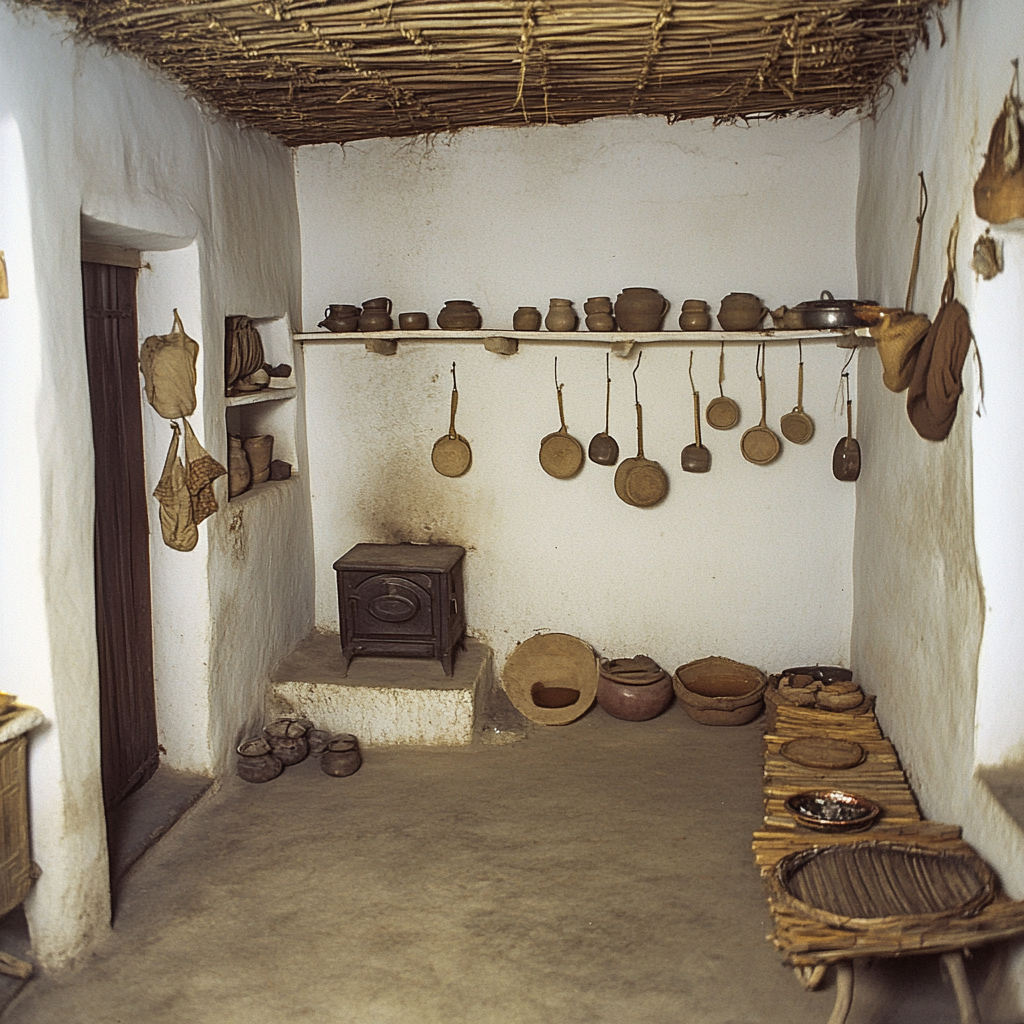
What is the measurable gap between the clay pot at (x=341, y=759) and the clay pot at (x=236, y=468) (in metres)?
1.27

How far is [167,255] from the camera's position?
4234 mm

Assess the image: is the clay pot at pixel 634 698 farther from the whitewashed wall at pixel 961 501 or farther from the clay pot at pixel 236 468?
the clay pot at pixel 236 468

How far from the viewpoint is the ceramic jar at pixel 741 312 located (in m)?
4.90

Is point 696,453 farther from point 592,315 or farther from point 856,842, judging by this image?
point 856,842

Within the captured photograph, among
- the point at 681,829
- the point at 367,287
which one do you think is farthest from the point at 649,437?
the point at 681,829

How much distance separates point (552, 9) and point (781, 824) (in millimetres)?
2772

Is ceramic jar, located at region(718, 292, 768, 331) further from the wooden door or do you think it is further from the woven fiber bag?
the wooden door

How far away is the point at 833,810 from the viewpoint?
134 inches

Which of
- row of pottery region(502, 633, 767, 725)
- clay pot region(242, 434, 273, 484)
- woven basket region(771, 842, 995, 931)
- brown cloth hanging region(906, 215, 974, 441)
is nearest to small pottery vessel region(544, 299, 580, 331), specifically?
clay pot region(242, 434, 273, 484)

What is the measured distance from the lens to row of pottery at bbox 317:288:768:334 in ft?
16.2

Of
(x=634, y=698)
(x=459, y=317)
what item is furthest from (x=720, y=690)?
(x=459, y=317)

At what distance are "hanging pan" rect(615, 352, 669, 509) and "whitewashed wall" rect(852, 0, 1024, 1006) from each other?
135 cm

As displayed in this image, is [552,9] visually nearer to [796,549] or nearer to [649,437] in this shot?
[649,437]

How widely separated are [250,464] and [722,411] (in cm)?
239
